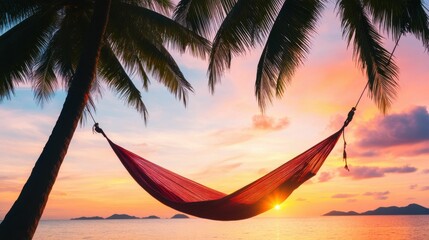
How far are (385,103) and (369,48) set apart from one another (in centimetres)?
47

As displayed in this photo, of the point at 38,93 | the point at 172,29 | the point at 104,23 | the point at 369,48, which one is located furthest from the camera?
the point at 38,93

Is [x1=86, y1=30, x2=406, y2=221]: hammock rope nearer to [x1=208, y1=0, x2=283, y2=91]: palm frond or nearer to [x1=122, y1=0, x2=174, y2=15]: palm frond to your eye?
[x1=208, y1=0, x2=283, y2=91]: palm frond

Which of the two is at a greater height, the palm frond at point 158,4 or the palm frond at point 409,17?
the palm frond at point 158,4

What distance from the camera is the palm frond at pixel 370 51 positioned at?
425cm

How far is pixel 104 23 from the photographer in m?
4.77

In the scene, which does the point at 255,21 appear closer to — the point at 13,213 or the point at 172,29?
the point at 172,29

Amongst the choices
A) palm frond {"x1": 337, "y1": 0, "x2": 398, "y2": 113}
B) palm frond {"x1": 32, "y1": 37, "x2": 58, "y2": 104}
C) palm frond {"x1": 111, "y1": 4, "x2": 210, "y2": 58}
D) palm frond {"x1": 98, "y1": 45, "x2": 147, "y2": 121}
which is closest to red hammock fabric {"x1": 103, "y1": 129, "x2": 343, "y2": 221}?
palm frond {"x1": 337, "y1": 0, "x2": 398, "y2": 113}

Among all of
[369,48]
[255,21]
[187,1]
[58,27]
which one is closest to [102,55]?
[58,27]

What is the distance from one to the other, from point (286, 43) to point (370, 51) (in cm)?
70

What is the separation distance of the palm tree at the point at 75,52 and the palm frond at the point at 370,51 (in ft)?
5.99

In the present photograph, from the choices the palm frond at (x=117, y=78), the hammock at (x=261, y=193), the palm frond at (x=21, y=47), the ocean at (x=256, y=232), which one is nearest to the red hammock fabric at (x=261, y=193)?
the hammock at (x=261, y=193)

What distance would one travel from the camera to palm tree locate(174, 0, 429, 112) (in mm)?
4258

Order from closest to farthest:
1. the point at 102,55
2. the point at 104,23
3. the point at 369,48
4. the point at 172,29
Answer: the point at 369,48 → the point at 104,23 → the point at 172,29 → the point at 102,55

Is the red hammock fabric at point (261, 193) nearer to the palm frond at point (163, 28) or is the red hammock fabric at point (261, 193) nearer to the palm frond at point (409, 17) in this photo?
the palm frond at point (409, 17)
